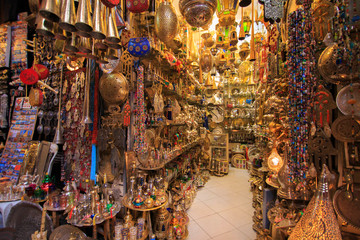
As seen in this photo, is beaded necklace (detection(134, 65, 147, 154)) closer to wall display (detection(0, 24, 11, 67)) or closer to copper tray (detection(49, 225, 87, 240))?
copper tray (detection(49, 225, 87, 240))

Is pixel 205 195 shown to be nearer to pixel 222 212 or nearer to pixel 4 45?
pixel 222 212

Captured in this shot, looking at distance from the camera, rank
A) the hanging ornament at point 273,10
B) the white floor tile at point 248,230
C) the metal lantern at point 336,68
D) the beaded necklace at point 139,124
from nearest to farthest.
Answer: the metal lantern at point 336,68 → the hanging ornament at point 273,10 → the beaded necklace at point 139,124 → the white floor tile at point 248,230

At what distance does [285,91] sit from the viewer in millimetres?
1768

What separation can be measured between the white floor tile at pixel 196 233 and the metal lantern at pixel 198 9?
253cm

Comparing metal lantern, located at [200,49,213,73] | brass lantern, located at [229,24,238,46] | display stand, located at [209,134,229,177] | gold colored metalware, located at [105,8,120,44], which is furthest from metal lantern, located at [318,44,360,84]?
display stand, located at [209,134,229,177]

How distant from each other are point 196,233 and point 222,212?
2.43ft

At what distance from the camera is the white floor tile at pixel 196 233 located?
2344 millimetres

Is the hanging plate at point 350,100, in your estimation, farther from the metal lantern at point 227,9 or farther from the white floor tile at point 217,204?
the white floor tile at point 217,204

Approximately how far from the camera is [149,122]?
86.4 inches

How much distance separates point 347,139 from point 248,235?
6.34 ft

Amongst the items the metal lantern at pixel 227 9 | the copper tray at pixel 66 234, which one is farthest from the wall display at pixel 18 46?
the metal lantern at pixel 227 9

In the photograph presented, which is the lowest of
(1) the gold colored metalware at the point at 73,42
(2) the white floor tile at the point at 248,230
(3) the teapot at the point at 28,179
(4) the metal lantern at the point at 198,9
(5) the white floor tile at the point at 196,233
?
(5) the white floor tile at the point at 196,233

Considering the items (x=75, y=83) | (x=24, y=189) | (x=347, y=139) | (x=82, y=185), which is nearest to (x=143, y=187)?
(x=82, y=185)

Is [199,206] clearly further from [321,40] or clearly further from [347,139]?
[321,40]
